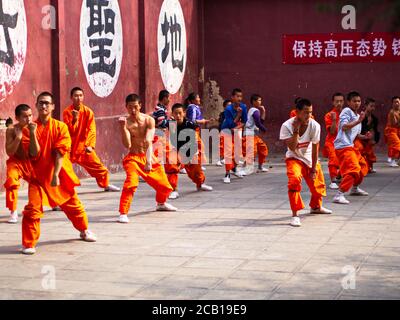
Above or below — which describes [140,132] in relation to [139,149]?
above

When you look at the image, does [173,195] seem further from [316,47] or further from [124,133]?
[316,47]

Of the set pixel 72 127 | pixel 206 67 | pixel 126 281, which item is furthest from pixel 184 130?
pixel 206 67

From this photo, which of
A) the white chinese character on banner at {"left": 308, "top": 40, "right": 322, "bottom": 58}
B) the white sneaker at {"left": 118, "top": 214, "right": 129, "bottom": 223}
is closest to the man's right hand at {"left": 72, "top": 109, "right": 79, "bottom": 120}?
the white sneaker at {"left": 118, "top": 214, "right": 129, "bottom": 223}

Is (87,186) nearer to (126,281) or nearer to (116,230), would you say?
(116,230)

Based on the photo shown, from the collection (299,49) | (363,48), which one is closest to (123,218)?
(299,49)

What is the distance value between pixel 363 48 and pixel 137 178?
371 inches

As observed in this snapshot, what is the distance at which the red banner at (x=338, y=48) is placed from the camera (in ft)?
55.9

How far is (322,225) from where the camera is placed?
28.4ft

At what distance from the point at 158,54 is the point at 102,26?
8.15ft

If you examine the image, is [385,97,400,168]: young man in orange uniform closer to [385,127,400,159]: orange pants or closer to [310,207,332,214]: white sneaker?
[385,127,400,159]: orange pants

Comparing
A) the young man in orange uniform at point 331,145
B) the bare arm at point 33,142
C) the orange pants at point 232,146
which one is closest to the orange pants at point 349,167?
the young man in orange uniform at point 331,145

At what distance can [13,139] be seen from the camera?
24.6 feet

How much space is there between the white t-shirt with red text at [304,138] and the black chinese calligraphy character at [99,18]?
5517 mm

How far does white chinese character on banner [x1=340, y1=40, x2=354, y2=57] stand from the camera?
17155mm
